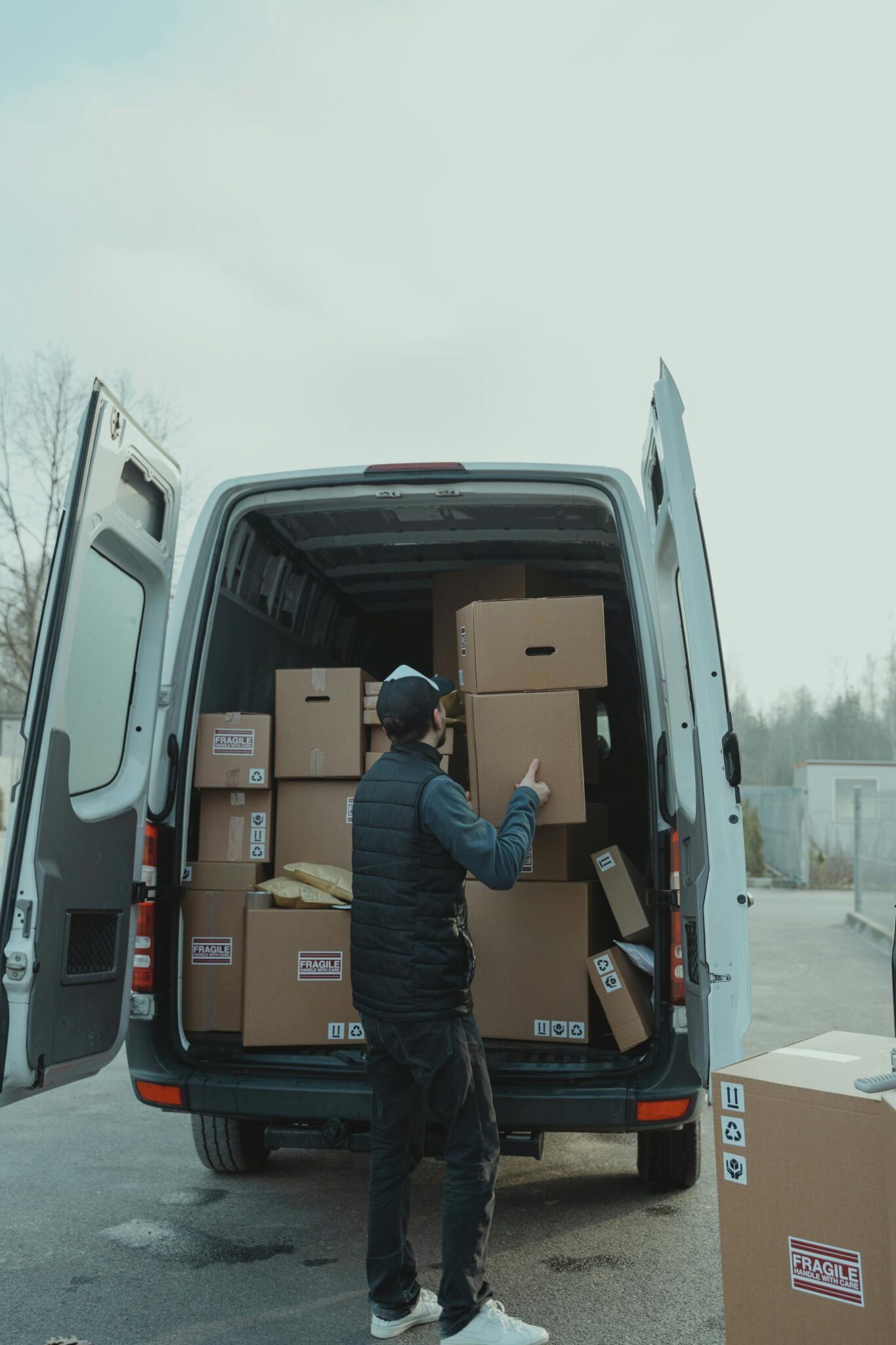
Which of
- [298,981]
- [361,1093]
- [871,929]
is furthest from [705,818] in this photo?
[871,929]

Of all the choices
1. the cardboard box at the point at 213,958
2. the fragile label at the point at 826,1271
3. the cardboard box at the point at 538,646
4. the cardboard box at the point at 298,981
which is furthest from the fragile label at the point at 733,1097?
the cardboard box at the point at 213,958

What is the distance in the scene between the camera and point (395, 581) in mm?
4988

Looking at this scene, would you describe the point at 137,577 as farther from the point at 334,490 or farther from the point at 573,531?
the point at 573,531

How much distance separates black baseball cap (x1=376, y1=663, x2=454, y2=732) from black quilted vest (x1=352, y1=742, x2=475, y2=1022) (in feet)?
0.36

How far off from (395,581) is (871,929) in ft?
29.2

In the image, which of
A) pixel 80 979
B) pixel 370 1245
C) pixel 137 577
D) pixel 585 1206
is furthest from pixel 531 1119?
pixel 137 577

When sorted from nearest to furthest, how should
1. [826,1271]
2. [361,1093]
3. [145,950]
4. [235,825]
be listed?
[826,1271], [361,1093], [145,950], [235,825]

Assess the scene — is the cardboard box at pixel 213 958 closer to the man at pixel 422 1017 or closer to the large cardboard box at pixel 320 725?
the large cardboard box at pixel 320 725

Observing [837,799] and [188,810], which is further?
[837,799]

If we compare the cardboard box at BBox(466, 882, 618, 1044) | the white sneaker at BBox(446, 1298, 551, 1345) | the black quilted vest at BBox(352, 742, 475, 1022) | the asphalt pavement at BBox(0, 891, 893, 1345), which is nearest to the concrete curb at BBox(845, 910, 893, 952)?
the asphalt pavement at BBox(0, 891, 893, 1345)

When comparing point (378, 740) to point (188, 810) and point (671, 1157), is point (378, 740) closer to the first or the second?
point (188, 810)

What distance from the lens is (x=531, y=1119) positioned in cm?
299

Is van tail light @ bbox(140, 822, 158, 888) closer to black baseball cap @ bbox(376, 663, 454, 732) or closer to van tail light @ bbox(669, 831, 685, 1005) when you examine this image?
black baseball cap @ bbox(376, 663, 454, 732)

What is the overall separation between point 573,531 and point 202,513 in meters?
1.44
